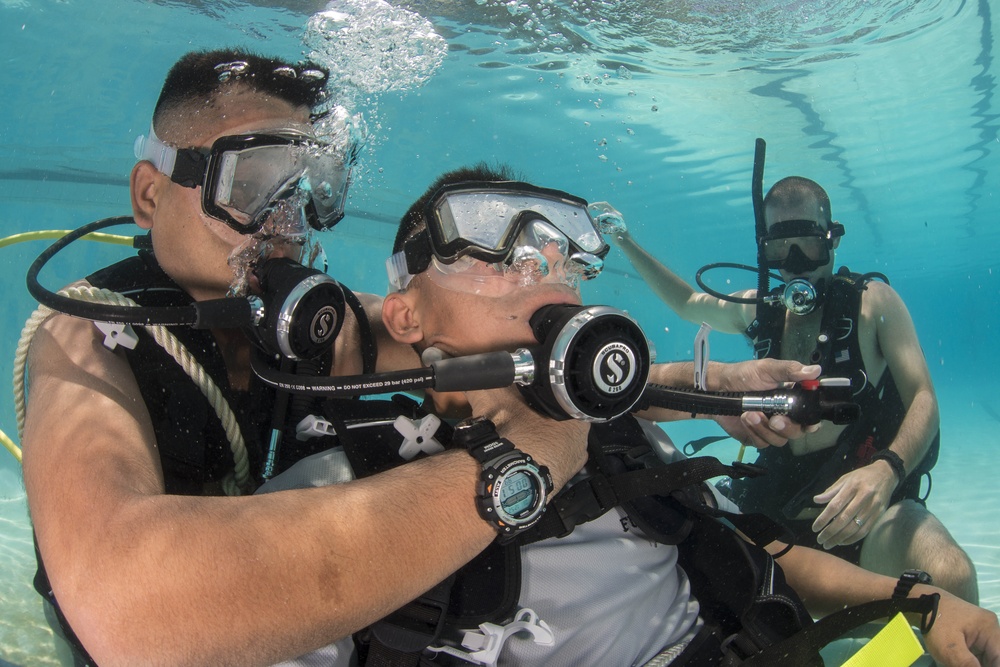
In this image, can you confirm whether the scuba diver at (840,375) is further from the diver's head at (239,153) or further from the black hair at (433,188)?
the diver's head at (239,153)

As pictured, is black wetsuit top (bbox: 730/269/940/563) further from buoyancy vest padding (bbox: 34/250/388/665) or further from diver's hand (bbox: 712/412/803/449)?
buoyancy vest padding (bbox: 34/250/388/665)

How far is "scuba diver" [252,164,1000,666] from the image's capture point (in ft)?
5.83

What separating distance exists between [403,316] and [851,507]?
329 centimetres

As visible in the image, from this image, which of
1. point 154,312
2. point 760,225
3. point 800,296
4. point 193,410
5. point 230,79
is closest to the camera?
point 154,312

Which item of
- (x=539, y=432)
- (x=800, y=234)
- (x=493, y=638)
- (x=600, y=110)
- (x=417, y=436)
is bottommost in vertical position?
(x=493, y=638)

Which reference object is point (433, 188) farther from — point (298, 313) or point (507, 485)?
point (507, 485)

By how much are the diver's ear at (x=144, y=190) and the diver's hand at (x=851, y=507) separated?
412cm

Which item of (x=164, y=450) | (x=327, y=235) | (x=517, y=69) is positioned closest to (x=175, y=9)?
(x=517, y=69)

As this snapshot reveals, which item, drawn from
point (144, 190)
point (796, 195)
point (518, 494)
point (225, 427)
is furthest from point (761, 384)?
point (796, 195)

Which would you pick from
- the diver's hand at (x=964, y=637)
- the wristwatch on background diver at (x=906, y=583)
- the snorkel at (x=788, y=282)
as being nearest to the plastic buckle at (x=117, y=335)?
the wristwatch on background diver at (x=906, y=583)

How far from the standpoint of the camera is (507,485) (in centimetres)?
159

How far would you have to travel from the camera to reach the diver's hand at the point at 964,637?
239 centimetres

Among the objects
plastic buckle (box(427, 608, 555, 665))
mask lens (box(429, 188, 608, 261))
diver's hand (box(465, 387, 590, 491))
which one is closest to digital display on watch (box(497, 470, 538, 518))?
diver's hand (box(465, 387, 590, 491))

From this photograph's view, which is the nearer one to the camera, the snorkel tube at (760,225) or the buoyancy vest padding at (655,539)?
the buoyancy vest padding at (655,539)
